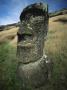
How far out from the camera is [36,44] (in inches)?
155

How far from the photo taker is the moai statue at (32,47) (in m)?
3.92

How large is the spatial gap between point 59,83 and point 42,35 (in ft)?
3.59

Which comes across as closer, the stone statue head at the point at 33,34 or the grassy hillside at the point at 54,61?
the stone statue head at the point at 33,34

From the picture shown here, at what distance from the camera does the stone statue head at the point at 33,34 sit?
3920mm

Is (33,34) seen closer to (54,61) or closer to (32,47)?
(32,47)

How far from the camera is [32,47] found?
392cm

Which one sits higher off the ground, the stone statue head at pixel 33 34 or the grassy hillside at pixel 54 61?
the stone statue head at pixel 33 34

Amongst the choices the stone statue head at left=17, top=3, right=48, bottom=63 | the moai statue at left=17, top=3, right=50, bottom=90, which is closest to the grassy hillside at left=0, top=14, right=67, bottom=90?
the moai statue at left=17, top=3, right=50, bottom=90

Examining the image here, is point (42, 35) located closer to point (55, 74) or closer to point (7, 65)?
point (55, 74)

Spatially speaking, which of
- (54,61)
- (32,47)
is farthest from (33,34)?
(54,61)

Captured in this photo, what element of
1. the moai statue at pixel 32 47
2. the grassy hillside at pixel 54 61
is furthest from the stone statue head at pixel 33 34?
the grassy hillside at pixel 54 61

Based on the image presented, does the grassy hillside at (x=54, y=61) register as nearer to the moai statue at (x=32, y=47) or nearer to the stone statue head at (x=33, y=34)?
the moai statue at (x=32, y=47)

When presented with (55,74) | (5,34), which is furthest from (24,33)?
(5,34)

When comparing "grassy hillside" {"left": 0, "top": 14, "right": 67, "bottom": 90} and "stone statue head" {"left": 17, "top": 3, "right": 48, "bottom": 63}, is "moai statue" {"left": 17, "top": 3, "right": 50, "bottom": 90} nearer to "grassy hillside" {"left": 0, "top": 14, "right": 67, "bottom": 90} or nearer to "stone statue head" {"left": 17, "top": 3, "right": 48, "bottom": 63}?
"stone statue head" {"left": 17, "top": 3, "right": 48, "bottom": 63}
